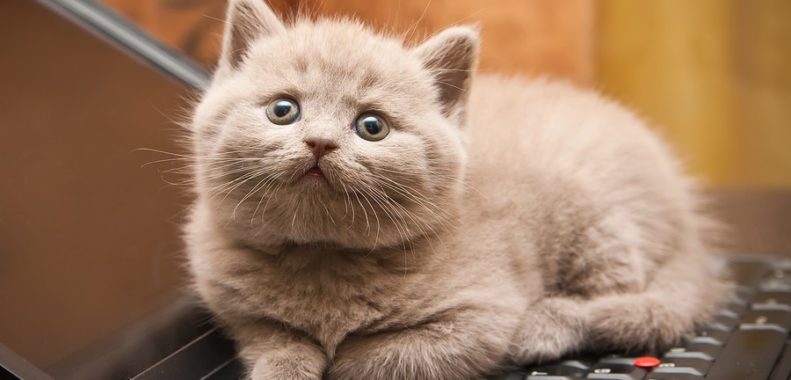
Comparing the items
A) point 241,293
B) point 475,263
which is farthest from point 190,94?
point 475,263

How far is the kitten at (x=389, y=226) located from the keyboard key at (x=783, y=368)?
13 cm

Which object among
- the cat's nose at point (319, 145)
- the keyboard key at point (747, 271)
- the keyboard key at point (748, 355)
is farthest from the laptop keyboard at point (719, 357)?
the cat's nose at point (319, 145)

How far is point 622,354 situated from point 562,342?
9cm

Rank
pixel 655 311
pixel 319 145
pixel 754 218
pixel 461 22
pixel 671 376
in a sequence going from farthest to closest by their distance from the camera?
pixel 754 218
pixel 461 22
pixel 655 311
pixel 671 376
pixel 319 145

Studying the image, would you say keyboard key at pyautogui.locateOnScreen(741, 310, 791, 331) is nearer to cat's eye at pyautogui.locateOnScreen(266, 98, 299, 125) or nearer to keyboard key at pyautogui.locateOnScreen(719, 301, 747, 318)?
keyboard key at pyautogui.locateOnScreen(719, 301, 747, 318)

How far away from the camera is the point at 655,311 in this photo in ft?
4.11

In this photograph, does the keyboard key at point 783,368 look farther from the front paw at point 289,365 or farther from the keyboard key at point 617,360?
the front paw at point 289,365

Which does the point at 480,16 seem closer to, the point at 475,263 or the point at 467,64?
the point at 467,64

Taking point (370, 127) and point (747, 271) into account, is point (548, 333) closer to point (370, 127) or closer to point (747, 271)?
point (370, 127)

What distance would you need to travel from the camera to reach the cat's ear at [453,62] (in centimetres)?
119

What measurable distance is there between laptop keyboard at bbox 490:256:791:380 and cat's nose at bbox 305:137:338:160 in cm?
37

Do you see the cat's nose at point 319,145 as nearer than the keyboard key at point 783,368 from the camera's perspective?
Yes

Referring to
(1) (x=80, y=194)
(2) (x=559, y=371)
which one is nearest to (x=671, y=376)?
(2) (x=559, y=371)

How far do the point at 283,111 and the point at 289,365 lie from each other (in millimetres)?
296
